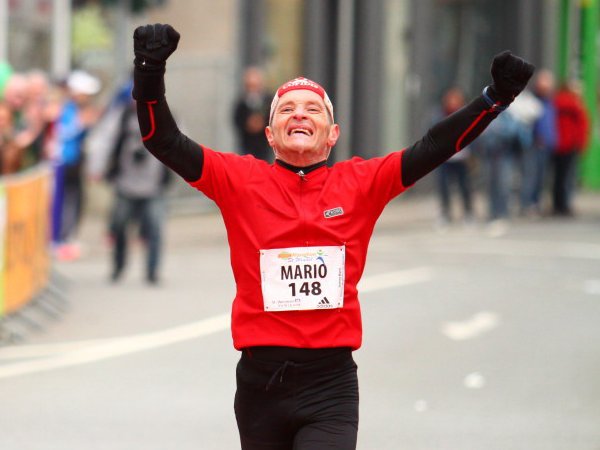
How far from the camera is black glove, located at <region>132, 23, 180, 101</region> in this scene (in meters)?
4.84

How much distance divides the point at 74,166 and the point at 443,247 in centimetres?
431

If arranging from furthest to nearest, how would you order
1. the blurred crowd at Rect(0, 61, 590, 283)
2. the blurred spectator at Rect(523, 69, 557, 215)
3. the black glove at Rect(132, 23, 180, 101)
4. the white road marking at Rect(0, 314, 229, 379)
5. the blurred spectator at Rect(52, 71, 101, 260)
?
the blurred spectator at Rect(523, 69, 557, 215) < the blurred spectator at Rect(52, 71, 101, 260) < the blurred crowd at Rect(0, 61, 590, 283) < the white road marking at Rect(0, 314, 229, 379) < the black glove at Rect(132, 23, 180, 101)

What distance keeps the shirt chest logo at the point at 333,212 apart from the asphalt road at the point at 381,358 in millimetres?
2995

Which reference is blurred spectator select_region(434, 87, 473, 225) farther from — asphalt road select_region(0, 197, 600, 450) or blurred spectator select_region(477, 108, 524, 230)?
asphalt road select_region(0, 197, 600, 450)

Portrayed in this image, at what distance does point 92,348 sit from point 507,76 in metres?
6.59

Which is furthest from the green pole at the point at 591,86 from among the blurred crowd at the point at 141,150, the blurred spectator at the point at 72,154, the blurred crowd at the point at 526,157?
the blurred spectator at the point at 72,154

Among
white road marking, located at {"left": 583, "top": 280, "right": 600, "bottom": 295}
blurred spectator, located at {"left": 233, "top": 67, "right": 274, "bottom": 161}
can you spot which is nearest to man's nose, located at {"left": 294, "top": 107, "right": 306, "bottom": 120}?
white road marking, located at {"left": 583, "top": 280, "right": 600, "bottom": 295}

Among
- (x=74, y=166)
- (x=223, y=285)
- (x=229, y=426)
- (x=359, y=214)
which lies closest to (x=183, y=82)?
(x=74, y=166)

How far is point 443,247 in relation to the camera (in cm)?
1820

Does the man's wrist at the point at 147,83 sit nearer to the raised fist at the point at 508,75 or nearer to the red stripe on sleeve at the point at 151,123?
the red stripe on sleeve at the point at 151,123

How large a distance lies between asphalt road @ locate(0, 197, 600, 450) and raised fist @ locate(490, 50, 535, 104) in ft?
10.7

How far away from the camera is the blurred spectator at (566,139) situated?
22766 mm

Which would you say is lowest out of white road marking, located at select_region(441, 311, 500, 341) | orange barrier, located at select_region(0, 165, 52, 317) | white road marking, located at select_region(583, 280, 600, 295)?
white road marking, located at select_region(583, 280, 600, 295)

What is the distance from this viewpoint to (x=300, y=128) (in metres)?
5.07
